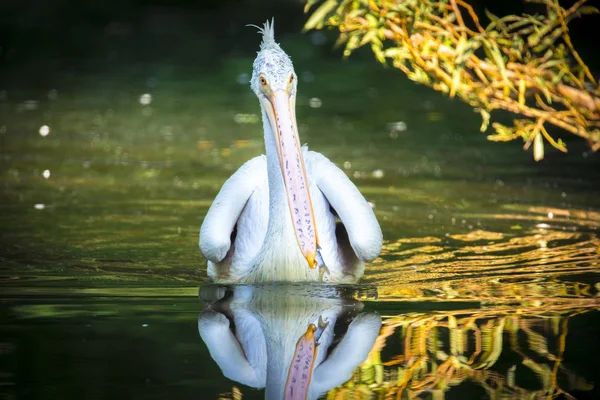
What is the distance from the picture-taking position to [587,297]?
6.04 m

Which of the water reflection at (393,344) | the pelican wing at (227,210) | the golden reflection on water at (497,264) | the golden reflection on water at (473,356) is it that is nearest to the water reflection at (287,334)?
the water reflection at (393,344)

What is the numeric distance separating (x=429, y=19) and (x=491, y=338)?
2506mm

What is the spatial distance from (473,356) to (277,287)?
1.56 metres

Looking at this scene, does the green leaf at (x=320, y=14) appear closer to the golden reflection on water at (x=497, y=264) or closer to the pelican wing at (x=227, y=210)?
the pelican wing at (x=227, y=210)

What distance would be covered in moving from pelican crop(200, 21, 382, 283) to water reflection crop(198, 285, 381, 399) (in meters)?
0.14

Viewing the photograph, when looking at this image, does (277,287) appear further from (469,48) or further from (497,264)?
(469,48)

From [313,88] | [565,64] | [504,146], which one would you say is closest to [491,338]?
[565,64]

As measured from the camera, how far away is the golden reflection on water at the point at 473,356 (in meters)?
4.47

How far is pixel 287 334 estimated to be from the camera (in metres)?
5.33

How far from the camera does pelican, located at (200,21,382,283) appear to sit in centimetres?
589

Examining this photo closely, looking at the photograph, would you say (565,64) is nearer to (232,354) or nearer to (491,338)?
(491,338)

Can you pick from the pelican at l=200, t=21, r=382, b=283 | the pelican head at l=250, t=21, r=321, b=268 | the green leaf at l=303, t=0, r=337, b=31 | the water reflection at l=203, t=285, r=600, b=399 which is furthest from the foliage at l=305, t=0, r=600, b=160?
the water reflection at l=203, t=285, r=600, b=399

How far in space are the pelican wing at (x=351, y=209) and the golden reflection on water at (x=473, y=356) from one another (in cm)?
78

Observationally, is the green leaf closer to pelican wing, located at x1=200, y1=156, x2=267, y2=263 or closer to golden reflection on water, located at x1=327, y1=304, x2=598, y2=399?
pelican wing, located at x1=200, y1=156, x2=267, y2=263
